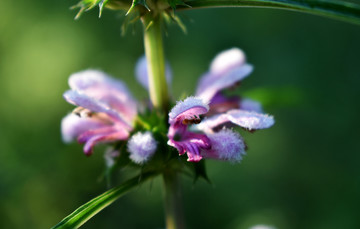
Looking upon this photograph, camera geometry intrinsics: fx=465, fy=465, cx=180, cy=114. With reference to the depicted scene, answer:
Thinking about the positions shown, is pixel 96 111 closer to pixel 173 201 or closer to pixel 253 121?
pixel 173 201

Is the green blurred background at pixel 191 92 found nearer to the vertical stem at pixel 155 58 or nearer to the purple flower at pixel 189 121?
the vertical stem at pixel 155 58

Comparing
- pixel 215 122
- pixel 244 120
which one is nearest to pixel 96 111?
pixel 215 122

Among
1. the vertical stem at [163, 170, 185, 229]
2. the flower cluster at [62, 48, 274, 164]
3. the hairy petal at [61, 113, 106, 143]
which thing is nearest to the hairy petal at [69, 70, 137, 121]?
the flower cluster at [62, 48, 274, 164]

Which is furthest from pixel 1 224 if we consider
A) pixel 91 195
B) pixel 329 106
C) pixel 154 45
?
pixel 329 106

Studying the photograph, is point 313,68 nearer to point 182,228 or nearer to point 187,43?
point 187,43

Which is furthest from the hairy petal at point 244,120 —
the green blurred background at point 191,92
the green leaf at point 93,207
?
the green blurred background at point 191,92
